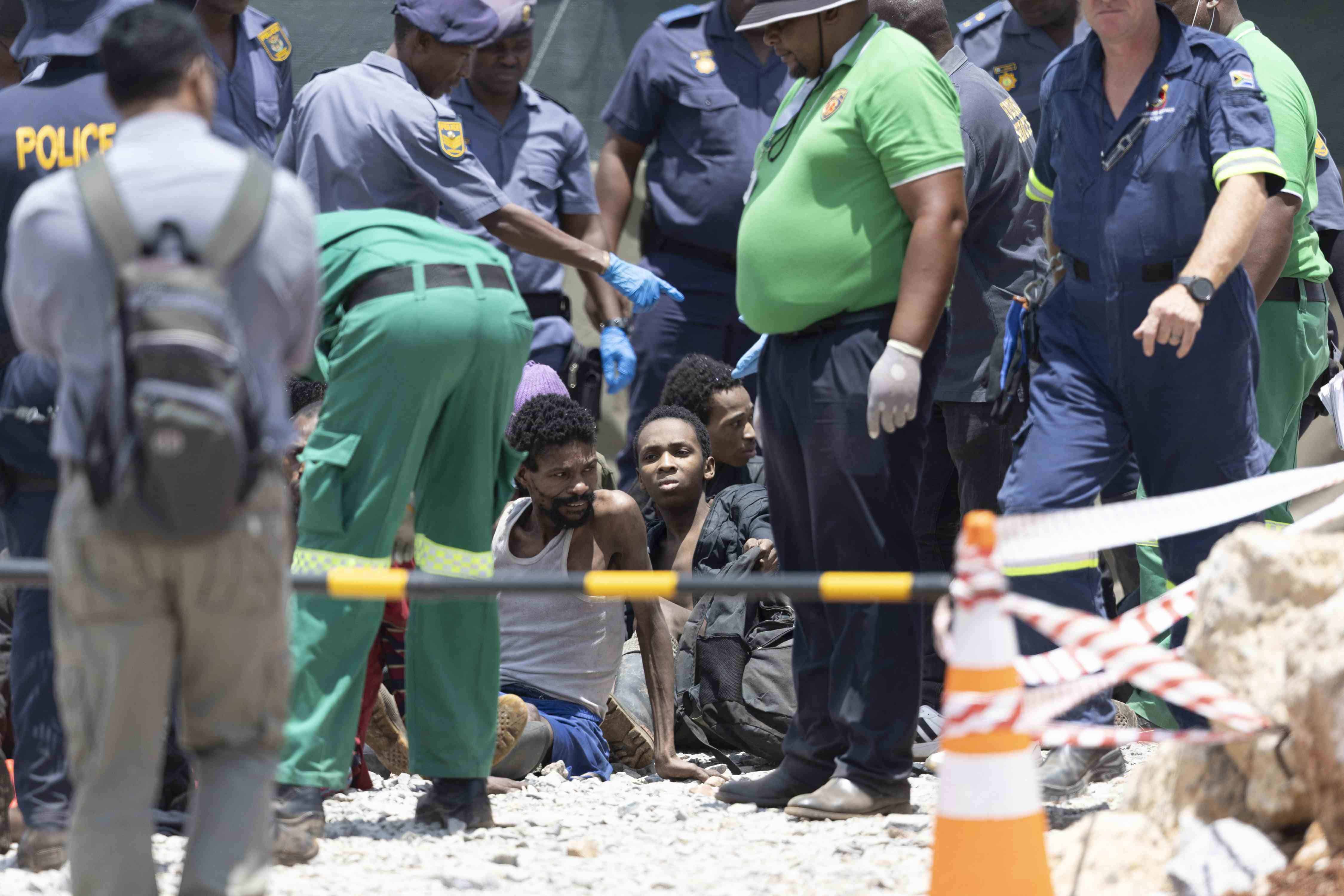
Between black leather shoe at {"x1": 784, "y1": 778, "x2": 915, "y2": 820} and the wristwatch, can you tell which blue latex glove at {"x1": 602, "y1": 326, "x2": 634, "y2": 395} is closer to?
black leather shoe at {"x1": 784, "y1": 778, "x2": 915, "y2": 820}

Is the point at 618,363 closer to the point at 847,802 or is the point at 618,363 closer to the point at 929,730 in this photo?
the point at 929,730

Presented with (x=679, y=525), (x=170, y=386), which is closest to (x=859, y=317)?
(x=679, y=525)

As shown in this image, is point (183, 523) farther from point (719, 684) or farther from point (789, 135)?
point (719, 684)

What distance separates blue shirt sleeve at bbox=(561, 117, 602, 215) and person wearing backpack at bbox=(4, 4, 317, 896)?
14.9 feet

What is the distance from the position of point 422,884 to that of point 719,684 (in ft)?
6.28

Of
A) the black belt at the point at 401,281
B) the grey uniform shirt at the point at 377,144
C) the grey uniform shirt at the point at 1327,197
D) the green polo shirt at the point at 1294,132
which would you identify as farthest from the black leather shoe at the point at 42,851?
the grey uniform shirt at the point at 1327,197

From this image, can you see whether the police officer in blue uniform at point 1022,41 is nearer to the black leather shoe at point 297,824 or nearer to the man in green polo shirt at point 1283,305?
the man in green polo shirt at point 1283,305

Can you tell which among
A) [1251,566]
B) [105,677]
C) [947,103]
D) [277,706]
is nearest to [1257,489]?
[1251,566]

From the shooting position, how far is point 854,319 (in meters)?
4.50

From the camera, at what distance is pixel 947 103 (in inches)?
177

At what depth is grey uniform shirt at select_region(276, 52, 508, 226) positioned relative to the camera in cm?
476

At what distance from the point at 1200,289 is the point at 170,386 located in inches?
96.2

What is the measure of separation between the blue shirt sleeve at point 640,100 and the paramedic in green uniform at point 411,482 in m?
3.13

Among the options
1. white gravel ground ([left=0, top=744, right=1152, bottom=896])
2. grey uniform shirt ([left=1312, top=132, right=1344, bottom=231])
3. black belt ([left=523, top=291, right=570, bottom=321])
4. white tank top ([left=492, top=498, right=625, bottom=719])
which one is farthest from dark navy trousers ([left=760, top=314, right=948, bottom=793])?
black belt ([left=523, top=291, right=570, bottom=321])
